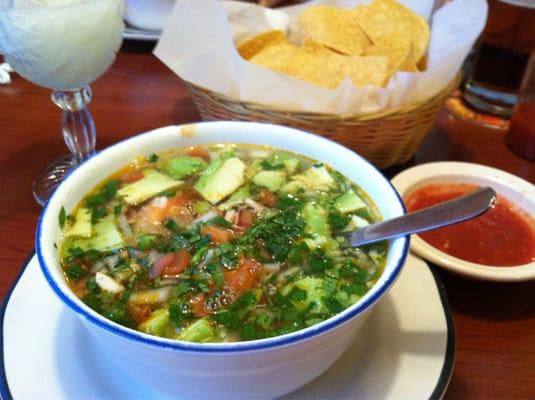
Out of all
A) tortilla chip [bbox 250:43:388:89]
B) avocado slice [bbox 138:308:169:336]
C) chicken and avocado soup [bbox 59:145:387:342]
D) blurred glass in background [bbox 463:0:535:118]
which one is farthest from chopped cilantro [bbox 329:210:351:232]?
blurred glass in background [bbox 463:0:535:118]

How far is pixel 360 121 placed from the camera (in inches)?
64.0

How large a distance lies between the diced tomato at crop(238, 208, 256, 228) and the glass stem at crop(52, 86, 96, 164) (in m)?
0.80

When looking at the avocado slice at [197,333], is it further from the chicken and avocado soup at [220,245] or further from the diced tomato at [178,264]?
the diced tomato at [178,264]

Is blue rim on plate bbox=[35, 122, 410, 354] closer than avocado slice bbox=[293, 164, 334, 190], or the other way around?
blue rim on plate bbox=[35, 122, 410, 354]

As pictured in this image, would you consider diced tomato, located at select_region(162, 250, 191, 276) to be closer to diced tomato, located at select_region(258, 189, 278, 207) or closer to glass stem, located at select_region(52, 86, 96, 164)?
diced tomato, located at select_region(258, 189, 278, 207)

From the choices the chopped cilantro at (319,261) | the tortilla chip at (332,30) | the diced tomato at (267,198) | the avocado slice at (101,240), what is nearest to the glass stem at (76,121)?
the avocado slice at (101,240)

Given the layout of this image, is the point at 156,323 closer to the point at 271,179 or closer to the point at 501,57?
the point at 271,179

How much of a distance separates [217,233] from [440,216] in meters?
0.46

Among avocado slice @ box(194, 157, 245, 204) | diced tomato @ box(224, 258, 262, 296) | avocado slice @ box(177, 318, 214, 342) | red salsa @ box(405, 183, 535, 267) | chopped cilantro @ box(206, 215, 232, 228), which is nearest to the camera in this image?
avocado slice @ box(177, 318, 214, 342)

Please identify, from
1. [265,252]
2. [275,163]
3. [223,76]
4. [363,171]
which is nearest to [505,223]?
[363,171]

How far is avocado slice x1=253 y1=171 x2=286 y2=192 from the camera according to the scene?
1346 mm

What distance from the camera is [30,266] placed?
1277 mm

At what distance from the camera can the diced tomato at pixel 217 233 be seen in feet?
3.79

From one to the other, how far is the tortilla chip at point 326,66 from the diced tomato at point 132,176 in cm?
73
